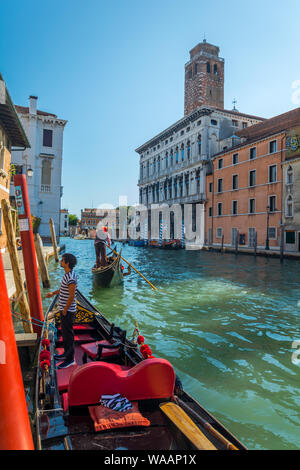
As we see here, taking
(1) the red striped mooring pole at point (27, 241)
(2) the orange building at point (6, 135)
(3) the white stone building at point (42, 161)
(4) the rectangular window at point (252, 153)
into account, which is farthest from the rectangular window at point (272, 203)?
(1) the red striped mooring pole at point (27, 241)

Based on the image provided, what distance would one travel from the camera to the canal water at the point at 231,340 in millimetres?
3264

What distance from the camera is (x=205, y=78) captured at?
3828cm

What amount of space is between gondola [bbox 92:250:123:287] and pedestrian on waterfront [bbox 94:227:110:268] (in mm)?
368

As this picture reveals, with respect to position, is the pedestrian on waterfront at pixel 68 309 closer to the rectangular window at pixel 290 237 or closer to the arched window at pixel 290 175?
the rectangular window at pixel 290 237

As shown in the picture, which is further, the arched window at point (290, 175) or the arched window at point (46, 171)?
the arched window at point (46, 171)

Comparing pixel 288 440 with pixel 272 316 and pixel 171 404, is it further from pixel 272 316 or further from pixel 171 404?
pixel 272 316

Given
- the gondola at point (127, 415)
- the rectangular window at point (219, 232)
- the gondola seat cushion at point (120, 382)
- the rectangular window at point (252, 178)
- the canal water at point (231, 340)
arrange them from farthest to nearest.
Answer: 1. the rectangular window at point (219, 232)
2. the rectangular window at point (252, 178)
3. the canal water at point (231, 340)
4. the gondola seat cushion at point (120, 382)
5. the gondola at point (127, 415)

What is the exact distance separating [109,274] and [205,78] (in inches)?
1400

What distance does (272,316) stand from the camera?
22.8 feet

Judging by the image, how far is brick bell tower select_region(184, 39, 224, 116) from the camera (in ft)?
125

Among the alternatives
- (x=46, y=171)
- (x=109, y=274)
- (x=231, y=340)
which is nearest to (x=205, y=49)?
(x=46, y=171)

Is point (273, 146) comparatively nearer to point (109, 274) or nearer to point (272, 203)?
point (272, 203)

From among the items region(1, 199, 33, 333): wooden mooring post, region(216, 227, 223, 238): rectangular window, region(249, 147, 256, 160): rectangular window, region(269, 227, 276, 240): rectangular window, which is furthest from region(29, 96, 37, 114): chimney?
region(1, 199, 33, 333): wooden mooring post

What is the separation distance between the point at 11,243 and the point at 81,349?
223 centimetres
